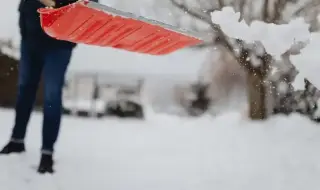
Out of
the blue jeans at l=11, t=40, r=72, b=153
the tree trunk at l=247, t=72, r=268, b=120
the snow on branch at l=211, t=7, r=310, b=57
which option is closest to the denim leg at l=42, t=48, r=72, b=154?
the blue jeans at l=11, t=40, r=72, b=153

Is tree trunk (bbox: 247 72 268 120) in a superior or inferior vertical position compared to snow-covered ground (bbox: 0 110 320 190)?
superior

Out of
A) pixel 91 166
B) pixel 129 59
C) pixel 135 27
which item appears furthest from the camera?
pixel 129 59

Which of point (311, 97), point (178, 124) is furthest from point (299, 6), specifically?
point (178, 124)

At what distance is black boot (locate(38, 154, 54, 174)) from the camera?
78cm

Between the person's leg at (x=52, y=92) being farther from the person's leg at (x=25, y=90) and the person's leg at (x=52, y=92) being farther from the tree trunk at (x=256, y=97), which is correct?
the tree trunk at (x=256, y=97)

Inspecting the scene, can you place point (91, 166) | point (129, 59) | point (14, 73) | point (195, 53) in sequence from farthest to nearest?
point (195, 53), point (129, 59), point (14, 73), point (91, 166)

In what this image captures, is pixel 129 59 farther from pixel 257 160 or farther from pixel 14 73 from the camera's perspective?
pixel 257 160

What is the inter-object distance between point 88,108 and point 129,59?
157 mm

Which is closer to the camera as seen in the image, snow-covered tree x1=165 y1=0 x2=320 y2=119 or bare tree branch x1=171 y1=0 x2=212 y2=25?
snow-covered tree x1=165 y1=0 x2=320 y2=119

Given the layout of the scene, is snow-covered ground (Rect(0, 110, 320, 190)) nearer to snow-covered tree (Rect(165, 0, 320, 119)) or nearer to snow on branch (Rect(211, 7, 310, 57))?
snow-covered tree (Rect(165, 0, 320, 119))

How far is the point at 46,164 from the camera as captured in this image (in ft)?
2.60

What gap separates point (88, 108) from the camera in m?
1.14

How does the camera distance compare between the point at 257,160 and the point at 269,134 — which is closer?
the point at 257,160

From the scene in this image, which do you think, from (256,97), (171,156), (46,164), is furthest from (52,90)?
(256,97)
